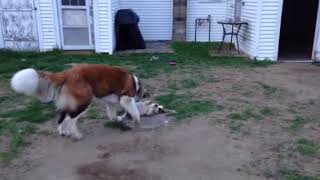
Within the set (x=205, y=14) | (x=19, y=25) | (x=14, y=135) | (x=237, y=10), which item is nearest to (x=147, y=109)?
(x=14, y=135)

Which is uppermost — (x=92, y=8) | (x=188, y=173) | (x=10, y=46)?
(x=92, y=8)

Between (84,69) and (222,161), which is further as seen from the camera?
(84,69)

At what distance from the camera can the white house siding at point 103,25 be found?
9320 millimetres

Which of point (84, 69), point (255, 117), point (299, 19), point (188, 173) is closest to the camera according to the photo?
point (188, 173)

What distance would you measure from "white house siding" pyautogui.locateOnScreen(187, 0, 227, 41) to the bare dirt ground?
6681 millimetres

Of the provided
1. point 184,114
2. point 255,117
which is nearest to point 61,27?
point 184,114

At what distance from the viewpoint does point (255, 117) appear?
5059 mm

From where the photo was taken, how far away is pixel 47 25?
30.9 feet

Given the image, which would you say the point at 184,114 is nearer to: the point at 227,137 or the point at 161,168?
the point at 227,137

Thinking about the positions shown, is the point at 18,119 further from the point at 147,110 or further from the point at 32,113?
the point at 147,110

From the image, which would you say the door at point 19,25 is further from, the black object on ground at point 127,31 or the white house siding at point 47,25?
the black object on ground at point 127,31

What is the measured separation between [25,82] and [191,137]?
200 cm

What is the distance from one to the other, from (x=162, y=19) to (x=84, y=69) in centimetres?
841

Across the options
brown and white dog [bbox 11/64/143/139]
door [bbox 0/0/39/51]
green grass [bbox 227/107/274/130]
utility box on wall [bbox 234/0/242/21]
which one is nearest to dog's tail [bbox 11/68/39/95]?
brown and white dog [bbox 11/64/143/139]
